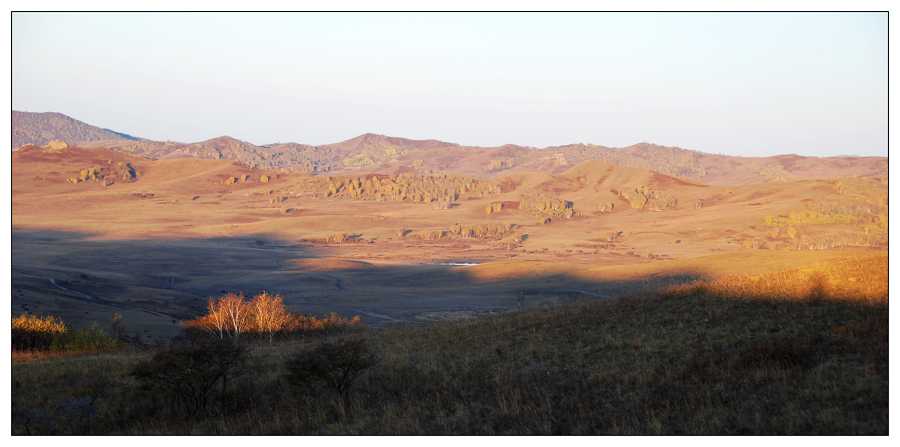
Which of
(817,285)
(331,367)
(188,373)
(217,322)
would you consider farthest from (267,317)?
(817,285)

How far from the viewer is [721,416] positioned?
37.7 feet

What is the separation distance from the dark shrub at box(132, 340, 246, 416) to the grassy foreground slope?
27 centimetres

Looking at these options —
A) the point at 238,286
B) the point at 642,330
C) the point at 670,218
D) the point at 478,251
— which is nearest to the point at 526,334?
the point at 642,330

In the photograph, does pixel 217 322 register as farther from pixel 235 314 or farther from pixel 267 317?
pixel 267 317

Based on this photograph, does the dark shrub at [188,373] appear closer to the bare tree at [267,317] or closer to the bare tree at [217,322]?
the bare tree at [267,317]

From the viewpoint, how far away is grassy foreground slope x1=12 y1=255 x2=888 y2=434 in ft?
38.9

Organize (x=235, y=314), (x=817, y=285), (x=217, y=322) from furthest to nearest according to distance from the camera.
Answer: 1. (x=235, y=314)
2. (x=217, y=322)
3. (x=817, y=285)

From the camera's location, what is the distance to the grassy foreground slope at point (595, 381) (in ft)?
38.9

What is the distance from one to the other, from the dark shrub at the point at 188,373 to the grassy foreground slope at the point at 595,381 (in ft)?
0.90

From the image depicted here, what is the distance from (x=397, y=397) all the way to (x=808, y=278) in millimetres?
12119

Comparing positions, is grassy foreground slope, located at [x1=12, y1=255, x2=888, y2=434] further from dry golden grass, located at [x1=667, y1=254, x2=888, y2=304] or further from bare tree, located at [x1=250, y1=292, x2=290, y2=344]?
bare tree, located at [x1=250, y1=292, x2=290, y2=344]

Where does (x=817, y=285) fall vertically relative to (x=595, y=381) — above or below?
above

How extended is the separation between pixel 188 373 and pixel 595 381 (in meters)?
7.05

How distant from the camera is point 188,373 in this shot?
14719mm
